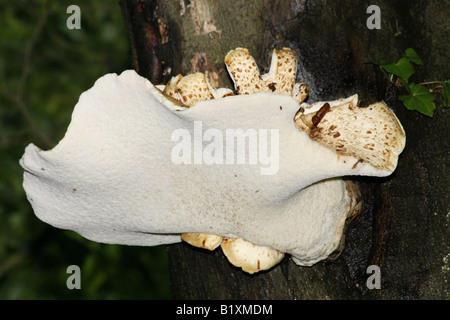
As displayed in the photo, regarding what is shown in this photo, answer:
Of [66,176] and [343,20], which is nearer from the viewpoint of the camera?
[66,176]

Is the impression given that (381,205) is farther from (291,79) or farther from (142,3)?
(142,3)

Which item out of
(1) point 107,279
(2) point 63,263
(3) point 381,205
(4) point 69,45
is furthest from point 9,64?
(3) point 381,205

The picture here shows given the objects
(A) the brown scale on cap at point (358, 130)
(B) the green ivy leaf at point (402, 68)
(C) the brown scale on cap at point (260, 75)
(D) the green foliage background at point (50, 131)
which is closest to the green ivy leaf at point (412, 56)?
(B) the green ivy leaf at point (402, 68)

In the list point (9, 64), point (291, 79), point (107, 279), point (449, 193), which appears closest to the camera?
point (291, 79)

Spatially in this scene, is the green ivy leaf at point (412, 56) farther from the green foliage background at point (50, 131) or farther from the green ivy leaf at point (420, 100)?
the green foliage background at point (50, 131)

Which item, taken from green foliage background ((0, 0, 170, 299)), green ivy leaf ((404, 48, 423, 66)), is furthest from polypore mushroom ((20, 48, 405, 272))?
green foliage background ((0, 0, 170, 299))
